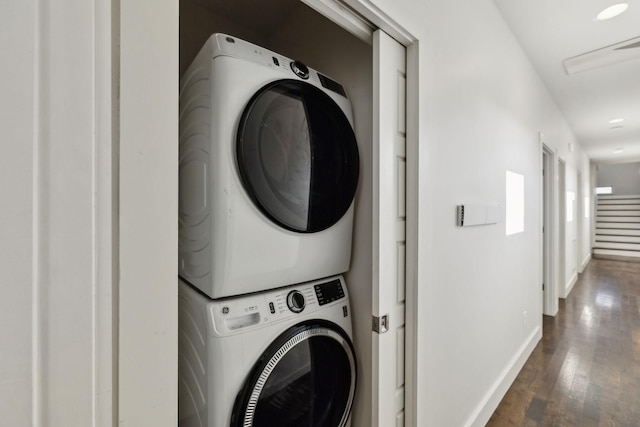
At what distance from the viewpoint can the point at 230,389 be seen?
2.65ft

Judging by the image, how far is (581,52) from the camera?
2352 mm

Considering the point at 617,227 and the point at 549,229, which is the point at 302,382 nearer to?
the point at 549,229

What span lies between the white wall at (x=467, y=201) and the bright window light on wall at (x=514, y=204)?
0.31ft

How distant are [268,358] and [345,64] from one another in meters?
1.24

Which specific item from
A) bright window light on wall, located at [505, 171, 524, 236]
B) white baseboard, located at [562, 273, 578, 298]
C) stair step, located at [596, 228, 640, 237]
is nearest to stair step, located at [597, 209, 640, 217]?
stair step, located at [596, 228, 640, 237]

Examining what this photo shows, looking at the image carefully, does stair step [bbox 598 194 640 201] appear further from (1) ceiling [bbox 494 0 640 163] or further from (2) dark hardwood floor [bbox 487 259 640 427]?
(2) dark hardwood floor [bbox 487 259 640 427]

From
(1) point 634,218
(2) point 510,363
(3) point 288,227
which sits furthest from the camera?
(1) point 634,218

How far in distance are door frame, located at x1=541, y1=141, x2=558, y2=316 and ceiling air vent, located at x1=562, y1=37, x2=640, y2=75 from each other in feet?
3.28
